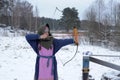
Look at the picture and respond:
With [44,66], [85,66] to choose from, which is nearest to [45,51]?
[44,66]

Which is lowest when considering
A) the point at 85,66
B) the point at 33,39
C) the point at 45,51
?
the point at 85,66

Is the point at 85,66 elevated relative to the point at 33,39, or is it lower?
lower

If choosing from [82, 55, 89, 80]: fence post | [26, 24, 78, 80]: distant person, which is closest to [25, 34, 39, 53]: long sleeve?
[26, 24, 78, 80]: distant person

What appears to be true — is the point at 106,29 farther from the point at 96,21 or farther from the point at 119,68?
the point at 119,68

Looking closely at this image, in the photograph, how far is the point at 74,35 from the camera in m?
3.61

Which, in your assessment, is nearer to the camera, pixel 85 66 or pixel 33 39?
pixel 33 39

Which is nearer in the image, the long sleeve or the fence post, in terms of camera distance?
the long sleeve

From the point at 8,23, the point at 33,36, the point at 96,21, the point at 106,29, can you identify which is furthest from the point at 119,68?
Result: the point at 8,23

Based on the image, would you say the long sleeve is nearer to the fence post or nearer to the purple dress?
the purple dress

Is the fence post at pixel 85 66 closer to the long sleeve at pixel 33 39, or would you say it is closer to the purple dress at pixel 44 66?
the purple dress at pixel 44 66

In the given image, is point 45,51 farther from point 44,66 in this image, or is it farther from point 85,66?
point 85,66

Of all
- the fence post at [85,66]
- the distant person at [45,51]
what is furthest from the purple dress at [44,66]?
the fence post at [85,66]

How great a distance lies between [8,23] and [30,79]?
47.4 m

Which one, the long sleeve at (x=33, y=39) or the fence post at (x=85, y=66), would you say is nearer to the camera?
the long sleeve at (x=33, y=39)
